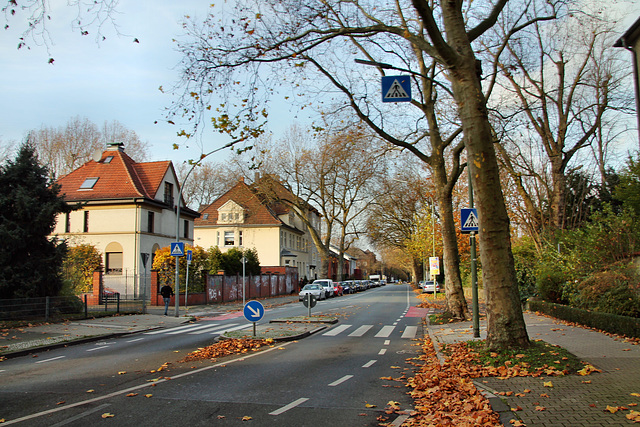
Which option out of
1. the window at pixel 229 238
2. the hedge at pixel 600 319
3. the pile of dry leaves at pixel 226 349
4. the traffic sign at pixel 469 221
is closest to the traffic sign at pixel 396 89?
the traffic sign at pixel 469 221

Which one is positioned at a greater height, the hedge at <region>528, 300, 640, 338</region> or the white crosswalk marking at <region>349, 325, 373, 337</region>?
the hedge at <region>528, 300, 640, 338</region>

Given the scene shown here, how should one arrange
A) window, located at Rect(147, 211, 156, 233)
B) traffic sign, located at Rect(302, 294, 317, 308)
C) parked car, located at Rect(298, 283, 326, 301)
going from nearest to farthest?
traffic sign, located at Rect(302, 294, 317, 308)
window, located at Rect(147, 211, 156, 233)
parked car, located at Rect(298, 283, 326, 301)

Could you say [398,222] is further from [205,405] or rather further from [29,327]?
[205,405]

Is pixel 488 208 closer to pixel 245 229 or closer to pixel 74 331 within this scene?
pixel 74 331

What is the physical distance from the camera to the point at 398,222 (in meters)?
55.8

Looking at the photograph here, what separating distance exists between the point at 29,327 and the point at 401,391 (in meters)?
13.7

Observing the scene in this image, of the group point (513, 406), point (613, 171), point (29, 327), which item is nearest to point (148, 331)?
point (29, 327)

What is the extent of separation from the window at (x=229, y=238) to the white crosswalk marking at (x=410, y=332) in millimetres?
40889

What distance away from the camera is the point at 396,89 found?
35.6 ft

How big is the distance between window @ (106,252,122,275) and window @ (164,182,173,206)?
5.73 m

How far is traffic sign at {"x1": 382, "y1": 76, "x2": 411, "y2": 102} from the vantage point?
10.8 m

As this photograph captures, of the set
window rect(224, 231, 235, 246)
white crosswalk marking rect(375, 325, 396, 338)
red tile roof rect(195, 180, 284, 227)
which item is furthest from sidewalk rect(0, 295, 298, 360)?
window rect(224, 231, 235, 246)

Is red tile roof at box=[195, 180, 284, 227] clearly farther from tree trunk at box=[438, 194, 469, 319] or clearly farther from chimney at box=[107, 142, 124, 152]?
tree trunk at box=[438, 194, 469, 319]

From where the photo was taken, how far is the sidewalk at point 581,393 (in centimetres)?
529
